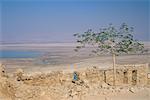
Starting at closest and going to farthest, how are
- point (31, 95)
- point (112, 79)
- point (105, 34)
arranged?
point (31, 95) → point (112, 79) → point (105, 34)

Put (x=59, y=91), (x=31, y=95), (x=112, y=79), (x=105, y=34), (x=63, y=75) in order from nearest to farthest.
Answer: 1. (x=31, y=95)
2. (x=59, y=91)
3. (x=63, y=75)
4. (x=112, y=79)
5. (x=105, y=34)

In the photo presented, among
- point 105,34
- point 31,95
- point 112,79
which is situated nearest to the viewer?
point 31,95

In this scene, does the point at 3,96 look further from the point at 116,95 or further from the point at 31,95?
the point at 116,95

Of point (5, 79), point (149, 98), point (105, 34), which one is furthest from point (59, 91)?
point (105, 34)

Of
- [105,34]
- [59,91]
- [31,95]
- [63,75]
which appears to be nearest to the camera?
[31,95]

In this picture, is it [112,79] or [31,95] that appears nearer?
[31,95]

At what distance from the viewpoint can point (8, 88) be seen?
1086 cm

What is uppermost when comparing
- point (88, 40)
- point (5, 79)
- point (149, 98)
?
point (88, 40)

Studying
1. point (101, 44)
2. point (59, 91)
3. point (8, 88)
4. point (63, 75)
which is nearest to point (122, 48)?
point (101, 44)

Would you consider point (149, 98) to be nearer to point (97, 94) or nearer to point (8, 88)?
point (97, 94)

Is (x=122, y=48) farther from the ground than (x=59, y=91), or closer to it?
farther from the ground

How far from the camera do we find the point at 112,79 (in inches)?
640

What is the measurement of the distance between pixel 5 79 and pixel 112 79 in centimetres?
684

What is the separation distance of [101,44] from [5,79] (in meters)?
9.02
